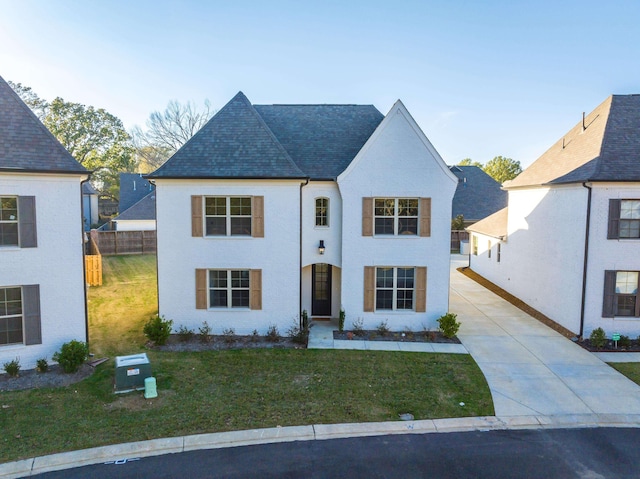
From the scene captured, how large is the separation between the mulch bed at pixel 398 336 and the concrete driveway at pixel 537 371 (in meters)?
0.79

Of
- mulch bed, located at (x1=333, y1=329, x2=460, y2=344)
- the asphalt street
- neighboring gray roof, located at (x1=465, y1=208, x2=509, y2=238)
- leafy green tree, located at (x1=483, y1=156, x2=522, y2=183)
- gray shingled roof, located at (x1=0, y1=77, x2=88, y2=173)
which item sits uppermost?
leafy green tree, located at (x1=483, y1=156, x2=522, y2=183)

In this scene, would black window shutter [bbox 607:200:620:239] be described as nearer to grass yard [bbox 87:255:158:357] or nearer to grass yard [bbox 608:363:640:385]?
grass yard [bbox 608:363:640:385]

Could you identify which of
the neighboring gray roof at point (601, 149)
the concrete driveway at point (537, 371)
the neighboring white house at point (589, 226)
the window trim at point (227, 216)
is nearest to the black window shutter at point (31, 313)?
the window trim at point (227, 216)

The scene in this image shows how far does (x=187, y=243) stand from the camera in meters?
13.8

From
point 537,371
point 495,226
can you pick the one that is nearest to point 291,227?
point 537,371

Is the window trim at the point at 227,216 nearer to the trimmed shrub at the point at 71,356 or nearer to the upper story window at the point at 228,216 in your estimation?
the upper story window at the point at 228,216

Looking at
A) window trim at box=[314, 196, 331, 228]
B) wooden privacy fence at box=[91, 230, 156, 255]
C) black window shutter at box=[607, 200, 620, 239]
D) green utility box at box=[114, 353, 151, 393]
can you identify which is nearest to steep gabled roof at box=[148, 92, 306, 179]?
window trim at box=[314, 196, 331, 228]

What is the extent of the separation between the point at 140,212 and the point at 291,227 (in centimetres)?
2686

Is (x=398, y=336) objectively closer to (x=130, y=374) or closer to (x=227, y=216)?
(x=227, y=216)

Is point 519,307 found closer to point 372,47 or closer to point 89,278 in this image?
point 372,47

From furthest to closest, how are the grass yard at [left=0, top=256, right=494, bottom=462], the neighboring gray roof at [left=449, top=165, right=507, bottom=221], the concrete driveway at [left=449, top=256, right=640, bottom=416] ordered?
the neighboring gray roof at [left=449, top=165, right=507, bottom=221] < the concrete driveway at [left=449, top=256, right=640, bottom=416] < the grass yard at [left=0, top=256, right=494, bottom=462]

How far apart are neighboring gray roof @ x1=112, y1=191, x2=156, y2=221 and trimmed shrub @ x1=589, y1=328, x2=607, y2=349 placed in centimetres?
3240

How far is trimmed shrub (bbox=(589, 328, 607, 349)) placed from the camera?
1307 centimetres

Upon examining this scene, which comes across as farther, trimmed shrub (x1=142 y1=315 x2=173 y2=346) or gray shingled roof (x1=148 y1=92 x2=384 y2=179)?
gray shingled roof (x1=148 y1=92 x2=384 y2=179)
